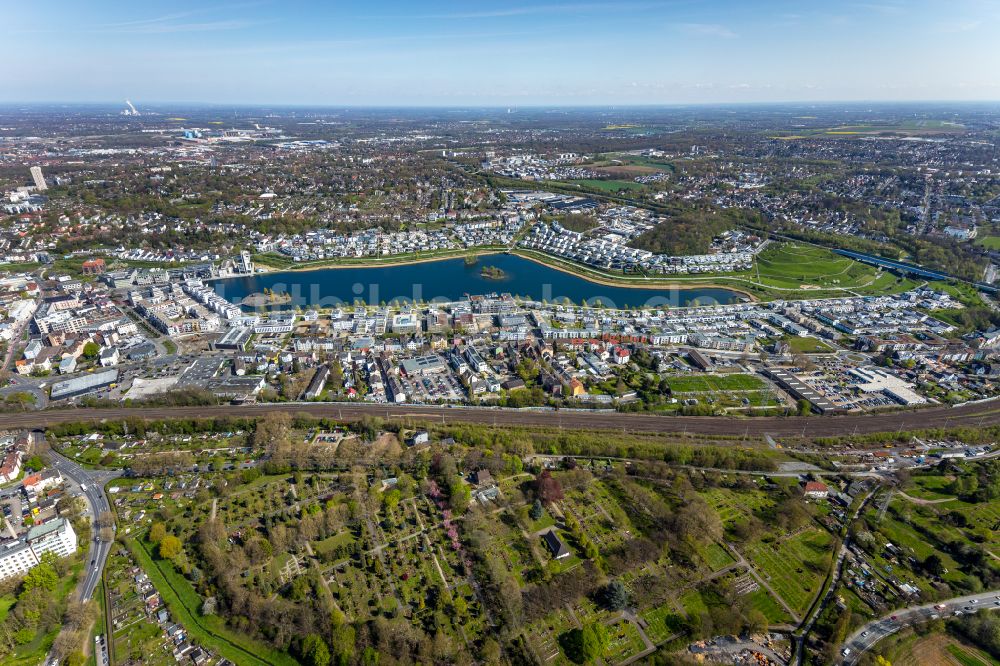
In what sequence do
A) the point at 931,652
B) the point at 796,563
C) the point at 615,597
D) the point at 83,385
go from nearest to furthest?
the point at 931,652
the point at 615,597
the point at 796,563
the point at 83,385

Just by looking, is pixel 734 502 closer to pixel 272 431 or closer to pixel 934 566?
pixel 934 566

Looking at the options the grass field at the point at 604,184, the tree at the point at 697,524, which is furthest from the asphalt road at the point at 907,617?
the grass field at the point at 604,184

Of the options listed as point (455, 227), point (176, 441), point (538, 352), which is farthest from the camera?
point (455, 227)

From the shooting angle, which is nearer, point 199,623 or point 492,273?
point 199,623

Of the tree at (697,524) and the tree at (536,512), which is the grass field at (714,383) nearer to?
the tree at (697,524)

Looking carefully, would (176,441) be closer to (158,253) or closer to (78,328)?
(78,328)

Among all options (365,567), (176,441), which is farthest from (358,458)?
(176,441)

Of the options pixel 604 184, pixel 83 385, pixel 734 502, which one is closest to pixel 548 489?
pixel 734 502

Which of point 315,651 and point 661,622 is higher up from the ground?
point 315,651
